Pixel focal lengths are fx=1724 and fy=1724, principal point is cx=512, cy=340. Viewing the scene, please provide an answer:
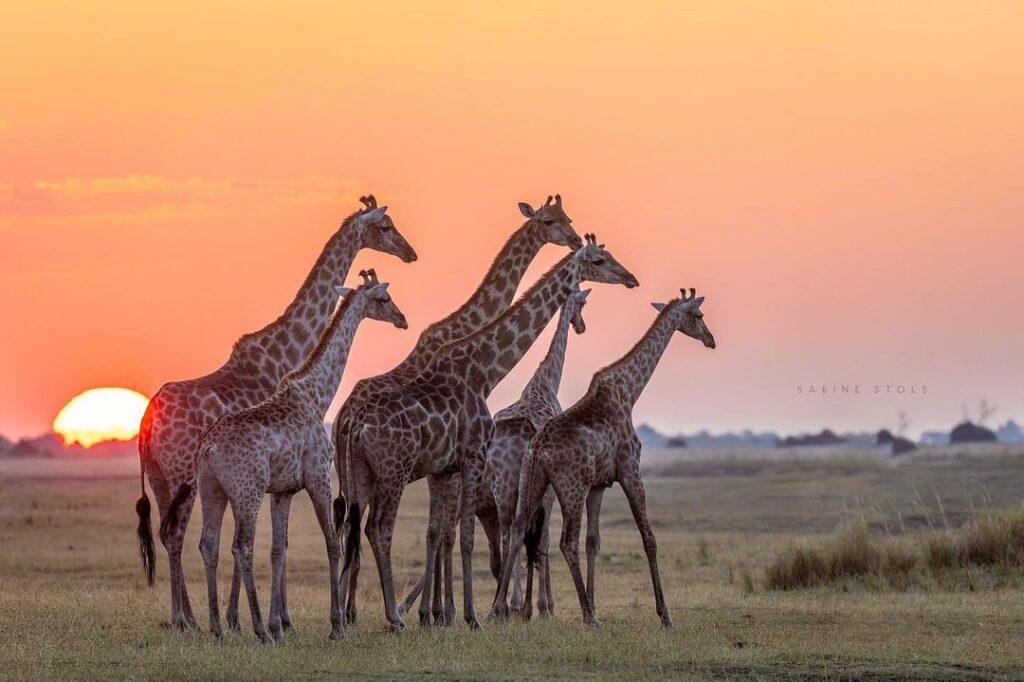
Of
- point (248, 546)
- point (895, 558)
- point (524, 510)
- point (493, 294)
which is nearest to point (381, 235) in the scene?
point (493, 294)

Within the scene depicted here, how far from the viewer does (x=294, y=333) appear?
718 inches

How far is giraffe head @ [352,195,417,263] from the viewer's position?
1945cm

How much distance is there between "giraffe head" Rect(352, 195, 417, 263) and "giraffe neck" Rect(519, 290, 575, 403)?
1.97 metres

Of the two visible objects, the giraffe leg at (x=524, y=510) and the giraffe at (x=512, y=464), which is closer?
the giraffe leg at (x=524, y=510)

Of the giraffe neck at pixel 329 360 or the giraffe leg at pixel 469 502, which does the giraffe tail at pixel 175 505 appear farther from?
the giraffe leg at pixel 469 502

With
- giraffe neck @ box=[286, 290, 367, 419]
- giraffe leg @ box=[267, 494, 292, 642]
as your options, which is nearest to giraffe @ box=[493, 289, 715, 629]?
giraffe neck @ box=[286, 290, 367, 419]

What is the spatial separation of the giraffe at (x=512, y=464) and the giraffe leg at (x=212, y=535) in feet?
9.94

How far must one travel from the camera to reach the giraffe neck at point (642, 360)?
695 inches

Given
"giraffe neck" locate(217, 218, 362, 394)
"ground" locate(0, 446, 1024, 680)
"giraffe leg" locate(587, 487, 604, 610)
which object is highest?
"giraffe neck" locate(217, 218, 362, 394)

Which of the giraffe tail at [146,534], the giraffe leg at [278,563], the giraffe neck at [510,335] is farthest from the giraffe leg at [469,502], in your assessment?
the giraffe tail at [146,534]

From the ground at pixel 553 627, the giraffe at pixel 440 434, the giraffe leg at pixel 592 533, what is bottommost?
the ground at pixel 553 627

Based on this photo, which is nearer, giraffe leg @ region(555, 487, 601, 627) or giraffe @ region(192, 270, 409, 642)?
giraffe @ region(192, 270, 409, 642)

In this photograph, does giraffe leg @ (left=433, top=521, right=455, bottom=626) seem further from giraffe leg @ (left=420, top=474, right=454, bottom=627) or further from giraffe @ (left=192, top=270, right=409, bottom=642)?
giraffe @ (left=192, top=270, right=409, bottom=642)

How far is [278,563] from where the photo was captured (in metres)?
15.4
